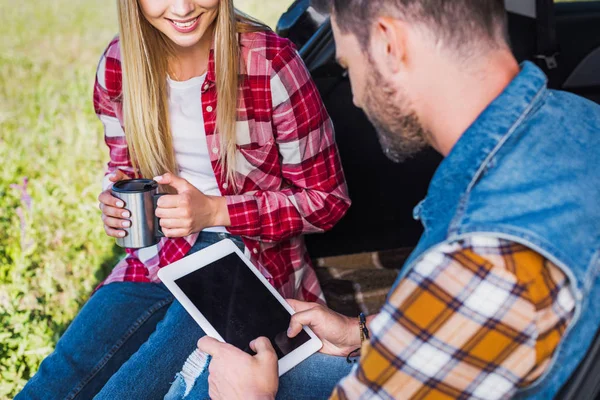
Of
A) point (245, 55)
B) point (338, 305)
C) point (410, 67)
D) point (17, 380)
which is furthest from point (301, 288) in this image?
point (410, 67)

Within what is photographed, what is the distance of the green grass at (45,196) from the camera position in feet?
8.66

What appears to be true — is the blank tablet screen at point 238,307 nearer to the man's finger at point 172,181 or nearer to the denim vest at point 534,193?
the man's finger at point 172,181

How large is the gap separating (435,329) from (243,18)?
1.21 metres

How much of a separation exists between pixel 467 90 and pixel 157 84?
105 centimetres

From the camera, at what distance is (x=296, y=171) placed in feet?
6.73

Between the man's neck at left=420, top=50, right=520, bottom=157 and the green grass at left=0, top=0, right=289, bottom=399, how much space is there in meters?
1.72

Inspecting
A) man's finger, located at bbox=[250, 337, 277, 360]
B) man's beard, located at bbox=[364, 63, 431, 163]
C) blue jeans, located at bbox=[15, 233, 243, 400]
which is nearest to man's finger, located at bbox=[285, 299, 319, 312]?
man's finger, located at bbox=[250, 337, 277, 360]

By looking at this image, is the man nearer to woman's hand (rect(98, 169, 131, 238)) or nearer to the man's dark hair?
the man's dark hair

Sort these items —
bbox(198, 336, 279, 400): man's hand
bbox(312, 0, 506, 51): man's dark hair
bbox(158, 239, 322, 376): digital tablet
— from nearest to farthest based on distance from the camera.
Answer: bbox(312, 0, 506, 51): man's dark hair
bbox(198, 336, 279, 400): man's hand
bbox(158, 239, 322, 376): digital tablet

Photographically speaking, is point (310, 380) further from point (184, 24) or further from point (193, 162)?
point (184, 24)

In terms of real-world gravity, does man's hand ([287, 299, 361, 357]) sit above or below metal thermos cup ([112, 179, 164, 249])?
below

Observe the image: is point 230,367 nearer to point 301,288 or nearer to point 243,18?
point 301,288

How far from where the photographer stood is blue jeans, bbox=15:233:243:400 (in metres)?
1.80

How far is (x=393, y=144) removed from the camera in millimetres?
1339
